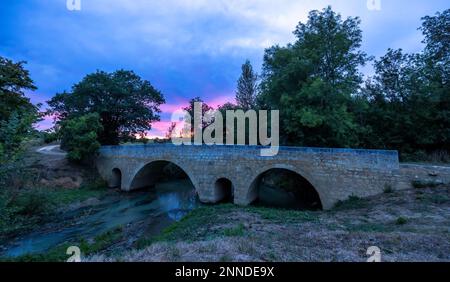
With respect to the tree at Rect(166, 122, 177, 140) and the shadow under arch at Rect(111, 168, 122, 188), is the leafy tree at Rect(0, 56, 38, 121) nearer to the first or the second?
the shadow under arch at Rect(111, 168, 122, 188)

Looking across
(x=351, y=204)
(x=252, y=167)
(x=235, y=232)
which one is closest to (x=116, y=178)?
(x=252, y=167)

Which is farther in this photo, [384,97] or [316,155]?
[384,97]

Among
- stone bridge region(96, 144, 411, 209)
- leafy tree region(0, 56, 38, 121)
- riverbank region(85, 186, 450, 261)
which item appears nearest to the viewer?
riverbank region(85, 186, 450, 261)

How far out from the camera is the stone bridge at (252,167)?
10531mm

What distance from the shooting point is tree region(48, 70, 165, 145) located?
23297 mm

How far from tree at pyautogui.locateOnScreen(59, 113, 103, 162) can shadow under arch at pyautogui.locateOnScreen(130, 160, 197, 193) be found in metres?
4.75

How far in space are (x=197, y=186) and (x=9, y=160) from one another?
422 inches

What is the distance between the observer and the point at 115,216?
13281 mm

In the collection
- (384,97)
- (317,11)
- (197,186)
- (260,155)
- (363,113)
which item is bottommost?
(197,186)

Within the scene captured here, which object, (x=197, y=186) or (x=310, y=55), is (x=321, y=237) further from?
(x=310, y=55)

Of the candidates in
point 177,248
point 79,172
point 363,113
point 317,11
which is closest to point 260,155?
point 177,248

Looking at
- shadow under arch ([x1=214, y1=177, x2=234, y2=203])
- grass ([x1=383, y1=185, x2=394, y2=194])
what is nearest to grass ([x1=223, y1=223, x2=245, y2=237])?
grass ([x1=383, y1=185, x2=394, y2=194])
